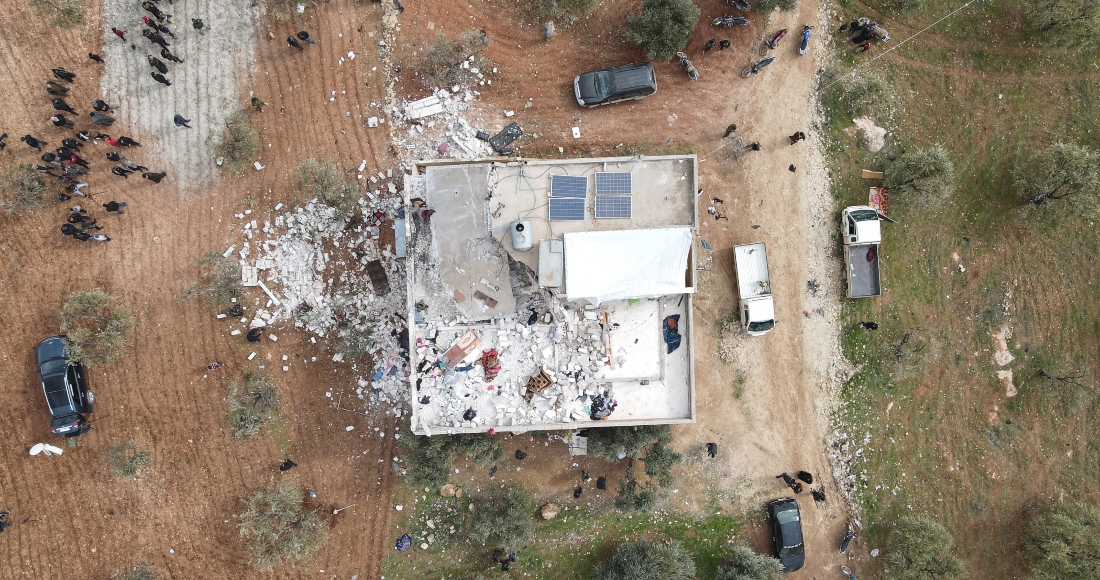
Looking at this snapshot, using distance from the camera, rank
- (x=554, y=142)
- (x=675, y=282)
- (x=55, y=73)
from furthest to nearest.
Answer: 1. (x=554, y=142)
2. (x=55, y=73)
3. (x=675, y=282)

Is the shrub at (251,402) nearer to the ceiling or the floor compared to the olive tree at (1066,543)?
nearer to the ceiling

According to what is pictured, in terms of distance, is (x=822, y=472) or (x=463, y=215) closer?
(x=463, y=215)

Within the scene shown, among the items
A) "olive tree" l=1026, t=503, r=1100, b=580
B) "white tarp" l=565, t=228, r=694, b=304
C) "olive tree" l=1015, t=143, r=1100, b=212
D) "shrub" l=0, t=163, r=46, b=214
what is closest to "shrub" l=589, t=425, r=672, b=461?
"white tarp" l=565, t=228, r=694, b=304

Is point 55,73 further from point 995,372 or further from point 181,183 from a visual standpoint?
point 995,372

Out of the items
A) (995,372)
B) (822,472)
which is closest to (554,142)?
(822,472)

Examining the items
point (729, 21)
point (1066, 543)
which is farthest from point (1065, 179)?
point (729, 21)

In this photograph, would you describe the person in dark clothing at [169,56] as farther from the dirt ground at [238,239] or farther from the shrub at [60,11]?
the shrub at [60,11]

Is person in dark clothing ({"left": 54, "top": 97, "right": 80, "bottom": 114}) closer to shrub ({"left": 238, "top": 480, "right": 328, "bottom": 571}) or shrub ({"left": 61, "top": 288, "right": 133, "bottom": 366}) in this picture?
shrub ({"left": 61, "top": 288, "right": 133, "bottom": 366})

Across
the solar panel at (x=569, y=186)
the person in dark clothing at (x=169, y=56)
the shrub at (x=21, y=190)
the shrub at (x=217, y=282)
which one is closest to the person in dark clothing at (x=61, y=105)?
the shrub at (x=21, y=190)
